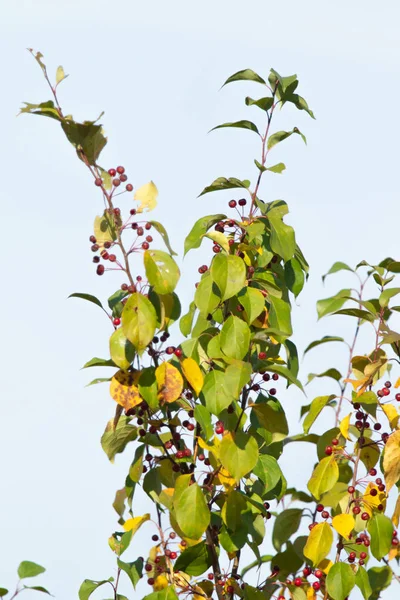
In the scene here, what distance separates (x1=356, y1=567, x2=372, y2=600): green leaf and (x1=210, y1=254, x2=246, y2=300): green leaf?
1108 millimetres

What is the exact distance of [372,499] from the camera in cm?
361

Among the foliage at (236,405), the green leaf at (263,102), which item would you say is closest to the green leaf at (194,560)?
the foliage at (236,405)

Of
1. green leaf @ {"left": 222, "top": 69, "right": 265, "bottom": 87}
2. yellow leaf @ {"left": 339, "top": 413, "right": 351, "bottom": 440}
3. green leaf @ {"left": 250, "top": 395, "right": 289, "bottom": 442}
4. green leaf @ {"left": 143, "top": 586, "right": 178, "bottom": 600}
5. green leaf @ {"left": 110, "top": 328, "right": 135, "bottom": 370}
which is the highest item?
green leaf @ {"left": 222, "top": 69, "right": 265, "bottom": 87}

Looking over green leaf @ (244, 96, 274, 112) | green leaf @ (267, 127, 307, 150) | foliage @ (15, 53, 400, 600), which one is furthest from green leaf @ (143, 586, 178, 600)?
green leaf @ (244, 96, 274, 112)

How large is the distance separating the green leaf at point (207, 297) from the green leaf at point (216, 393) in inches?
10.1

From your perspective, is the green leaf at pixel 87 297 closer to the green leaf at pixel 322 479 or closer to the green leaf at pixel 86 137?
the green leaf at pixel 86 137

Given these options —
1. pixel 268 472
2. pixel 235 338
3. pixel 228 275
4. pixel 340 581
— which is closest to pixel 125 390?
pixel 235 338

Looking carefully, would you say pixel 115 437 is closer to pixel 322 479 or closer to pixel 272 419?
pixel 272 419

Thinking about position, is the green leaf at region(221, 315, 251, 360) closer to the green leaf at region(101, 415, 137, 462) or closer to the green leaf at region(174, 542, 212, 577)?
the green leaf at region(101, 415, 137, 462)

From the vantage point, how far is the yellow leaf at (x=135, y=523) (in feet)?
11.6

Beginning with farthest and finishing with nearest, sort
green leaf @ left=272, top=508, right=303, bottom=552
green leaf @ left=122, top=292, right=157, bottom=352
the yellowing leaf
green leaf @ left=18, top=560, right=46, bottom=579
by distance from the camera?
green leaf @ left=272, top=508, right=303, bottom=552, green leaf @ left=18, top=560, right=46, bottom=579, the yellowing leaf, green leaf @ left=122, top=292, right=157, bottom=352

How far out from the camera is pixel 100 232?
11.1 ft

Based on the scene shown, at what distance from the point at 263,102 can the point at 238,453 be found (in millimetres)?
1359

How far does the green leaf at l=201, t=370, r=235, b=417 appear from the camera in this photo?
3.22m
